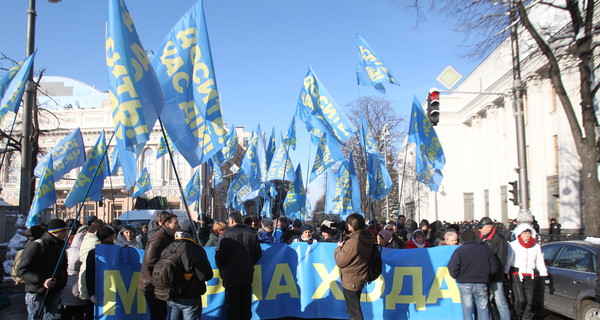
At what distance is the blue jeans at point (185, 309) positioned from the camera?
5.67 metres

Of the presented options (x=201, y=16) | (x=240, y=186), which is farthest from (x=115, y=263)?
(x=240, y=186)

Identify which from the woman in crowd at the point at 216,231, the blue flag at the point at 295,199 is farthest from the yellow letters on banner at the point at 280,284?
the blue flag at the point at 295,199

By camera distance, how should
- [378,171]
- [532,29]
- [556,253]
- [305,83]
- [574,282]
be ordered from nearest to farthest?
1. [574,282]
2. [556,253]
3. [305,83]
4. [532,29]
5. [378,171]

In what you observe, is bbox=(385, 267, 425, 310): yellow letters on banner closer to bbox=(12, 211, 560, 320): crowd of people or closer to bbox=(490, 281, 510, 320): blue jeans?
bbox=(12, 211, 560, 320): crowd of people

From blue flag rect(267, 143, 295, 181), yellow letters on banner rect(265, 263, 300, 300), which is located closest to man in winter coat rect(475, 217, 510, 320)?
yellow letters on banner rect(265, 263, 300, 300)

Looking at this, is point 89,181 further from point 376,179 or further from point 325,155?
point 376,179

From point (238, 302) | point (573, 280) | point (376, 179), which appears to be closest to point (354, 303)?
point (238, 302)

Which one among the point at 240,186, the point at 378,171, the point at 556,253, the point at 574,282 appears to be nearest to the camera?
the point at 574,282

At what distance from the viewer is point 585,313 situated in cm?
748

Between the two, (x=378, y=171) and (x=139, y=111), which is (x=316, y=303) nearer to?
(x=139, y=111)

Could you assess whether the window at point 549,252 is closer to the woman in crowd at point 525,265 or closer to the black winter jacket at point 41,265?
the woman in crowd at point 525,265

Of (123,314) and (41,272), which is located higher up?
(41,272)

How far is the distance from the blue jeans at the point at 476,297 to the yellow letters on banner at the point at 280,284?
8.47ft

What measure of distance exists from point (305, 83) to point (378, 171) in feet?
17.0
